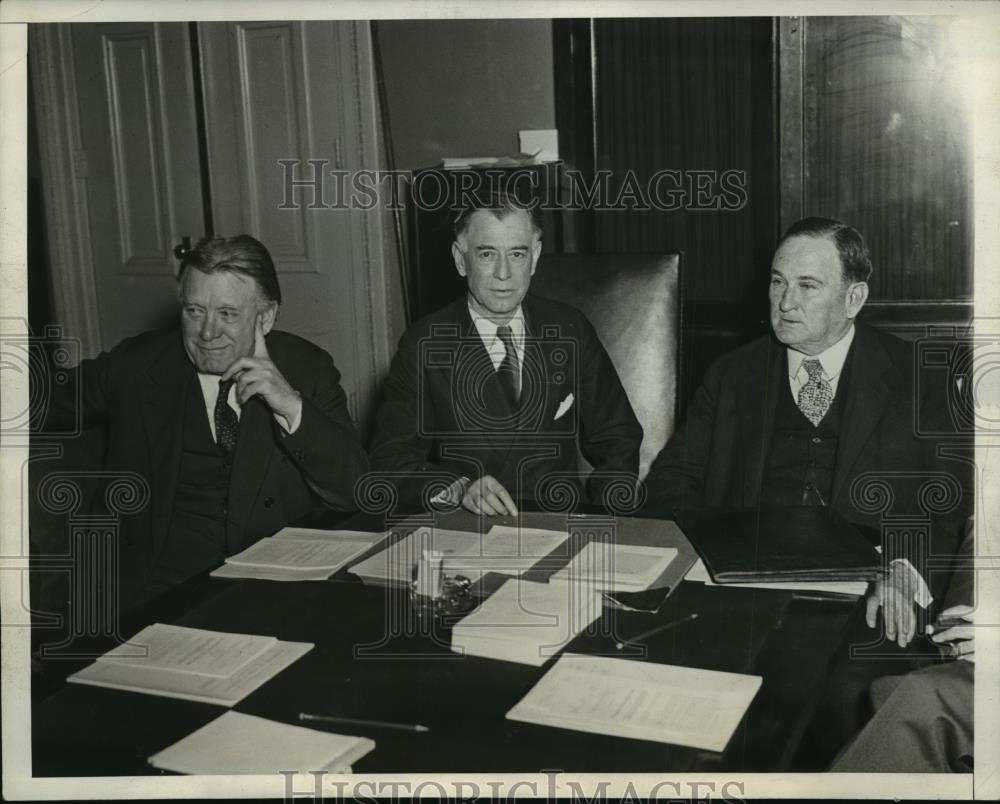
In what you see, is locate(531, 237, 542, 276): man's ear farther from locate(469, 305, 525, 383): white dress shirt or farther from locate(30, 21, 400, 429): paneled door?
locate(30, 21, 400, 429): paneled door

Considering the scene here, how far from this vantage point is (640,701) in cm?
103

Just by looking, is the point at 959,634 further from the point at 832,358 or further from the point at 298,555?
the point at 298,555

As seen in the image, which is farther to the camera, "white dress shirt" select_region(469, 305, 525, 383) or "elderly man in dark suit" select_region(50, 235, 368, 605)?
"white dress shirt" select_region(469, 305, 525, 383)

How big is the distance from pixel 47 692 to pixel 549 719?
571 mm

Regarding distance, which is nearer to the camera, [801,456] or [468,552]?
[468,552]

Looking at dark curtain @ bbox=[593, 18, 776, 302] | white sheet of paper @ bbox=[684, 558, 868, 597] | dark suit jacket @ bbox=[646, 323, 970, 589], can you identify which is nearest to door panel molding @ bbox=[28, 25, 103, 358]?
dark curtain @ bbox=[593, 18, 776, 302]

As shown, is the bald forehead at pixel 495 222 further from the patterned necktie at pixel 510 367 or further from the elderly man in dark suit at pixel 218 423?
the elderly man in dark suit at pixel 218 423

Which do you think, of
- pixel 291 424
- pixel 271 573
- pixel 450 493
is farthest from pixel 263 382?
pixel 271 573

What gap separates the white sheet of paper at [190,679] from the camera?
3.47 feet

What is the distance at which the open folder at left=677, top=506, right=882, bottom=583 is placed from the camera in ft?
4.36

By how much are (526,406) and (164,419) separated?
772 millimetres

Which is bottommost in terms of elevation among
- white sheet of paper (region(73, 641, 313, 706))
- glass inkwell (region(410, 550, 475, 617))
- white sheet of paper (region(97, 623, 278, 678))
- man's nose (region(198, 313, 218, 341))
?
white sheet of paper (region(73, 641, 313, 706))

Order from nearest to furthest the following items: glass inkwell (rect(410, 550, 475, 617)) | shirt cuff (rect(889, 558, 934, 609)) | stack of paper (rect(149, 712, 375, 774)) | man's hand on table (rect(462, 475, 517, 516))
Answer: stack of paper (rect(149, 712, 375, 774)) < glass inkwell (rect(410, 550, 475, 617)) < shirt cuff (rect(889, 558, 934, 609)) < man's hand on table (rect(462, 475, 517, 516))

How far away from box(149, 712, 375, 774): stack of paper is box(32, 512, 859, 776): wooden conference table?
0.05ft
